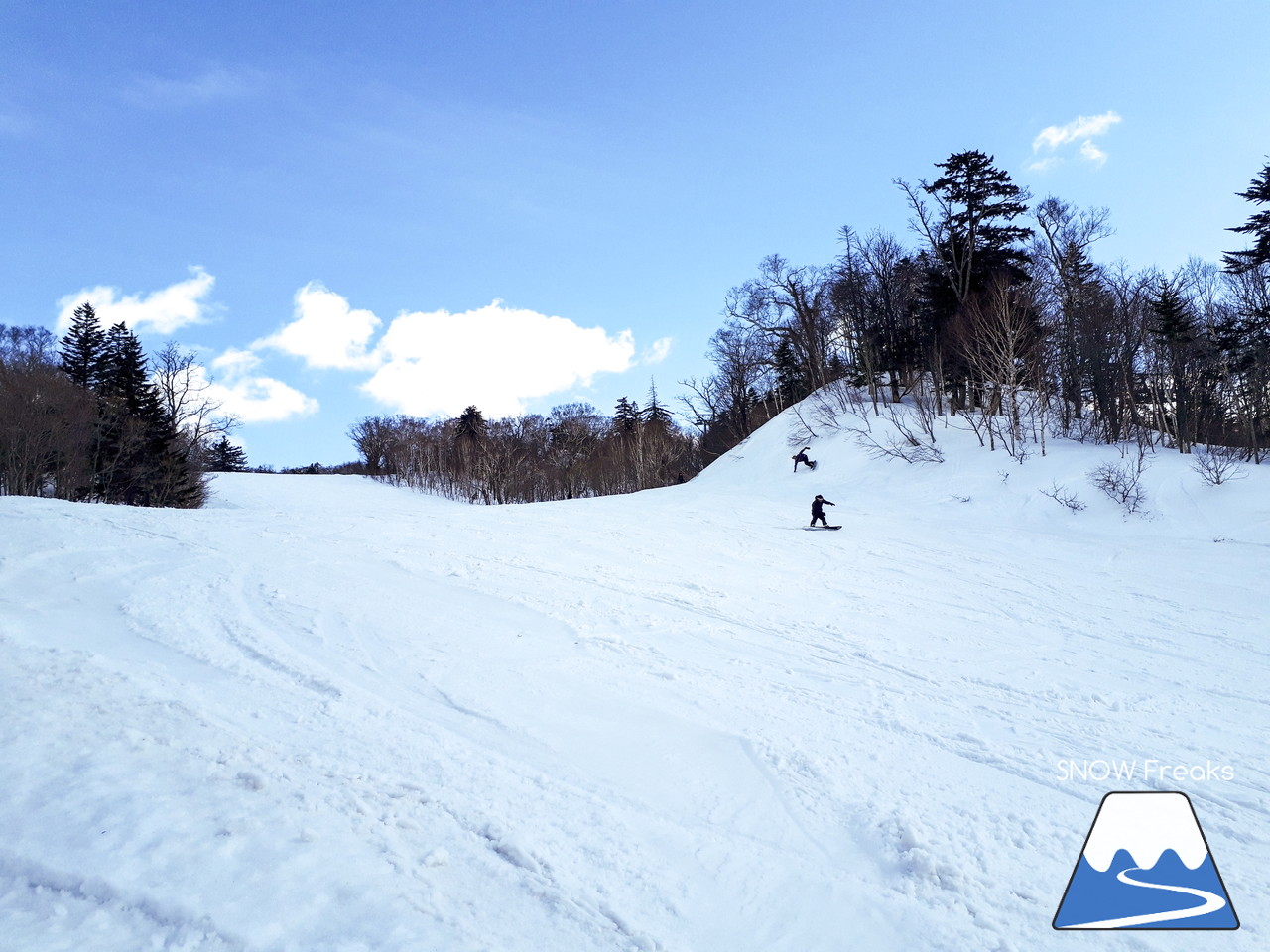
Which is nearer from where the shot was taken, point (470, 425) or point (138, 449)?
point (138, 449)

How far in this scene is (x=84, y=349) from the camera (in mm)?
45562

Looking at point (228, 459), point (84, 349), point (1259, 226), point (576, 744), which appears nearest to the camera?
point (576, 744)

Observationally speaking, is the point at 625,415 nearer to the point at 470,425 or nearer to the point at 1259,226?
the point at 470,425

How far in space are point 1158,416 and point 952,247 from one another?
568 inches

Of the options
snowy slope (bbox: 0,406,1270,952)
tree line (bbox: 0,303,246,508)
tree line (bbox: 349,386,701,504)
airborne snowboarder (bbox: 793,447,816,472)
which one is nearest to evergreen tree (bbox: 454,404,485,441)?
tree line (bbox: 349,386,701,504)

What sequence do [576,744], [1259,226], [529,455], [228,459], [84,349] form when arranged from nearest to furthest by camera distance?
[576,744] < [1259,226] < [84,349] < [529,455] < [228,459]

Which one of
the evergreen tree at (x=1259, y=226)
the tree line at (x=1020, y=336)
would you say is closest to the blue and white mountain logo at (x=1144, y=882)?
the tree line at (x=1020, y=336)

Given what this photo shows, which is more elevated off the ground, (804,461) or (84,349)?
(84,349)

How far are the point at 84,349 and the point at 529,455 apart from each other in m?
33.6

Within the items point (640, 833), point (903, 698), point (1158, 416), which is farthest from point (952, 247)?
point (640, 833)

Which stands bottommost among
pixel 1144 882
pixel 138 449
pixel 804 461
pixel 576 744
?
pixel 1144 882

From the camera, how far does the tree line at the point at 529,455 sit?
5331 centimetres

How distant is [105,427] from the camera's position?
3341cm

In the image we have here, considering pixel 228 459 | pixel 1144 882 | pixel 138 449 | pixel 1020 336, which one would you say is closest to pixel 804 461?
pixel 1020 336
